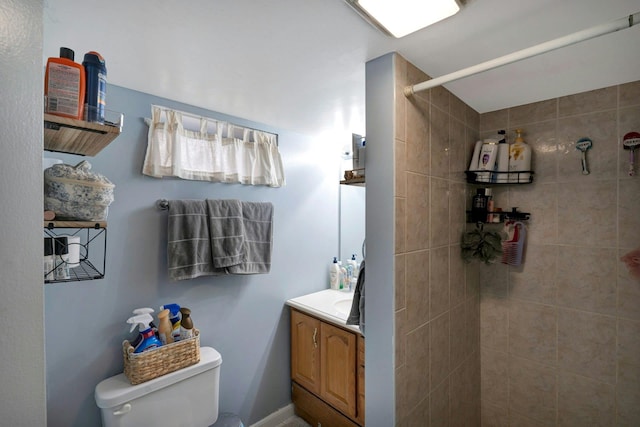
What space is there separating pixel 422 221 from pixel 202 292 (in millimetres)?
1355

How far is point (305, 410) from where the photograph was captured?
2096 mm

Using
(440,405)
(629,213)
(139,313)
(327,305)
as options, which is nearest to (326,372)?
(327,305)

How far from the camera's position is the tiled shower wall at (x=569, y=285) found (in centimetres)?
139

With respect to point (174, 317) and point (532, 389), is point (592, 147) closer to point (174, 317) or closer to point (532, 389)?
point (532, 389)

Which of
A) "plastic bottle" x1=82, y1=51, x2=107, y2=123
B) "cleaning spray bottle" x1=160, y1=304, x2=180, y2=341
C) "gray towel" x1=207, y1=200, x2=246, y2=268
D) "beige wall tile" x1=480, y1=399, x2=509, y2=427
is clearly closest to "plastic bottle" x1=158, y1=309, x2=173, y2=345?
"cleaning spray bottle" x1=160, y1=304, x2=180, y2=341

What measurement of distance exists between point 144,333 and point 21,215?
1.13 meters

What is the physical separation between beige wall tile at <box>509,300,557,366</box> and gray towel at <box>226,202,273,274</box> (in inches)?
60.4

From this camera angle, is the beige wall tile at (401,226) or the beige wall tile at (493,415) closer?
the beige wall tile at (401,226)

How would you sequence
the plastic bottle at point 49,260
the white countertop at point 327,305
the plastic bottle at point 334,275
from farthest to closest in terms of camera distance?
the plastic bottle at point 334,275, the white countertop at point 327,305, the plastic bottle at point 49,260

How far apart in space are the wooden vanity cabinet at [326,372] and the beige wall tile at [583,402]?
1.06m

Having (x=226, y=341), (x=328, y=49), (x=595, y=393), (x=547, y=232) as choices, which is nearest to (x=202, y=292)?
(x=226, y=341)

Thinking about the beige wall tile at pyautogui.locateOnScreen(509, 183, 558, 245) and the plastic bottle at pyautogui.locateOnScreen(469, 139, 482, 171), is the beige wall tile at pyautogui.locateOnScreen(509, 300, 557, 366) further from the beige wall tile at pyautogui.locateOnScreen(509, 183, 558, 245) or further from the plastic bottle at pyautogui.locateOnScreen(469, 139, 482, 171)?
the plastic bottle at pyautogui.locateOnScreen(469, 139, 482, 171)

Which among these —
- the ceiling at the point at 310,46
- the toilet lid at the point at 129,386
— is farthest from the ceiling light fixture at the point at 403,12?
the toilet lid at the point at 129,386

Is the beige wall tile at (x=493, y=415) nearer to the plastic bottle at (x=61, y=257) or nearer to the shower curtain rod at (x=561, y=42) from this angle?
the shower curtain rod at (x=561, y=42)
